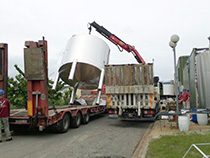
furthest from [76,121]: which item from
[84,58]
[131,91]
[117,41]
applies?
[117,41]

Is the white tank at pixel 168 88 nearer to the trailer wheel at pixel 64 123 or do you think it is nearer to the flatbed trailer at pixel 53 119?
the flatbed trailer at pixel 53 119

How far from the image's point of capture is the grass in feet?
14.9

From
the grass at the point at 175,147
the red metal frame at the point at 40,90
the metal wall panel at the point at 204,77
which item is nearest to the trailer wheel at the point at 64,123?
the red metal frame at the point at 40,90

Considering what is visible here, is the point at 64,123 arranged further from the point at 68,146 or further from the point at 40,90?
the point at 68,146

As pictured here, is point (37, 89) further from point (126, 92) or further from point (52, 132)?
point (126, 92)

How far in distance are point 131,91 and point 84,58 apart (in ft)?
11.0

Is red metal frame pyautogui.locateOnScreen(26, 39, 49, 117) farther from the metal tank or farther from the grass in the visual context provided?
the grass

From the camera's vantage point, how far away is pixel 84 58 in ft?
36.5

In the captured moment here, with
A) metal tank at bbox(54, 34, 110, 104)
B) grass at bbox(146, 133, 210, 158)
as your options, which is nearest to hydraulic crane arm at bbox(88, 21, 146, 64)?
metal tank at bbox(54, 34, 110, 104)

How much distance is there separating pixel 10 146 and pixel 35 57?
2.97 m

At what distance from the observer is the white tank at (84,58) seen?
36.7 ft

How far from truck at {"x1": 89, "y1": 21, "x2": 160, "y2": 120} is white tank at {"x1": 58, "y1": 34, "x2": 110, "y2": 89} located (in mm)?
1630

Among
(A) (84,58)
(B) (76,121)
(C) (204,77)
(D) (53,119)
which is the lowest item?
(B) (76,121)

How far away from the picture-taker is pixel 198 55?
988 cm
